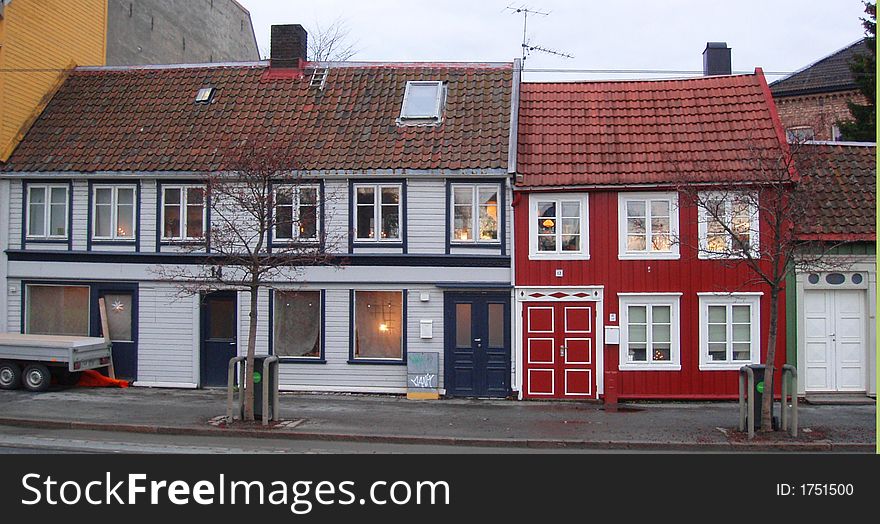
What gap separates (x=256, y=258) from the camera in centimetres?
1434

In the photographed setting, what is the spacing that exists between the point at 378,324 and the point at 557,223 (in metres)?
4.42

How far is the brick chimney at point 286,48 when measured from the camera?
21.2 m

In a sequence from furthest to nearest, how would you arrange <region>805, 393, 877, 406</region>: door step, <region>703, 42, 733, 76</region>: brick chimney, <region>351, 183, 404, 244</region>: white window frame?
<region>703, 42, 733, 76</region>: brick chimney
<region>351, 183, 404, 244</region>: white window frame
<region>805, 393, 877, 406</region>: door step

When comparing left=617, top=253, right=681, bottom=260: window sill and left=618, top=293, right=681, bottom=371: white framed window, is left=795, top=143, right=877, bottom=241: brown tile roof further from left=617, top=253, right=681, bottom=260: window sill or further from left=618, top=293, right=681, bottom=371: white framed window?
left=618, top=293, right=681, bottom=371: white framed window

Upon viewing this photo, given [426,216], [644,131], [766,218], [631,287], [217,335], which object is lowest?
[217,335]

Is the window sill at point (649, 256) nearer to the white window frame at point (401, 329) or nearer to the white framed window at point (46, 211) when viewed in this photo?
the white window frame at point (401, 329)

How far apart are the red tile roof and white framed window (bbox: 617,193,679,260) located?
17.1 inches

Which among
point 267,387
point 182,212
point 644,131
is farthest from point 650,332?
point 182,212

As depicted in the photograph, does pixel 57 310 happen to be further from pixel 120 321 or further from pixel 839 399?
pixel 839 399

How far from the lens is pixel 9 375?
17938 millimetres

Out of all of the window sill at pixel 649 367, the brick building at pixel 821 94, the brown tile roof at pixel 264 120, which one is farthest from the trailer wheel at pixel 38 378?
the brick building at pixel 821 94

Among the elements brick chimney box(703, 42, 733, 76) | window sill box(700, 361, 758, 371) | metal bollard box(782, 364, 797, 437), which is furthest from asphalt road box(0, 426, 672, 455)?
brick chimney box(703, 42, 733, 76)

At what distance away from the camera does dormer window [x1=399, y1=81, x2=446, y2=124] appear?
1916 cm
